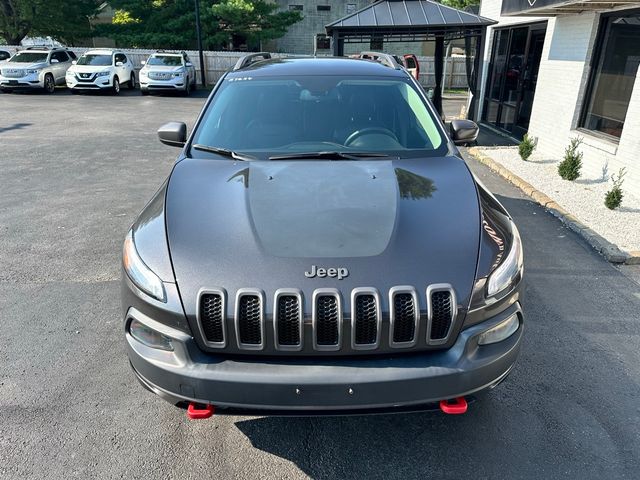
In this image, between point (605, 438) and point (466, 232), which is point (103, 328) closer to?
point (466, 232)

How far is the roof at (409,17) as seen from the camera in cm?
1110

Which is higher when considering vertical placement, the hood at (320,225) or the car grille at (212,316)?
the hood at (320,225)

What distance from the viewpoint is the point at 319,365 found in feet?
6.48

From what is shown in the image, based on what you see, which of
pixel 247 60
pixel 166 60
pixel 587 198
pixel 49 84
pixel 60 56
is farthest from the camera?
pixel 60 56

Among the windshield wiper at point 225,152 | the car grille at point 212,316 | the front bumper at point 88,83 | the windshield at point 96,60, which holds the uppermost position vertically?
the windshield at point 96,60

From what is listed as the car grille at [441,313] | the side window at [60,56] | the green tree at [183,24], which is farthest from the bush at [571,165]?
the side window at [60,56]

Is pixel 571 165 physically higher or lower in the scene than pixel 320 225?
lower

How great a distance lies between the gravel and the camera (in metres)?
5.21

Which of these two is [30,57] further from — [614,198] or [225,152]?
[614,198]

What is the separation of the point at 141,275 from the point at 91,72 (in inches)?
777

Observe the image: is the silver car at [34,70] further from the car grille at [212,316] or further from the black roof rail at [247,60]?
the car grille at [212,316]

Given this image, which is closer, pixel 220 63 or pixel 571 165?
pixel 571 165

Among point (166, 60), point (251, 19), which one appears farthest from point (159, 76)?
point (251, 19)

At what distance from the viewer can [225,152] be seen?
3.04 metres
